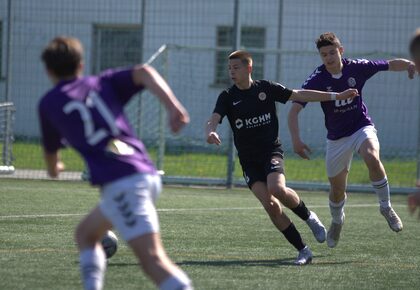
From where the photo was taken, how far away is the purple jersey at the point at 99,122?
5.42m

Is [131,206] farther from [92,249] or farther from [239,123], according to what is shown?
[239,123]

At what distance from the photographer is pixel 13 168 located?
1756 centimetres

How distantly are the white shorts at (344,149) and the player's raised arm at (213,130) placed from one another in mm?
1573

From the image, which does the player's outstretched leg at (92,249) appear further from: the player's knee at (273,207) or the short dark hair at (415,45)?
the player's knee at (273,207)

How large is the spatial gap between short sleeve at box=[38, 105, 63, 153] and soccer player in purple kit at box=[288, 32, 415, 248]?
15.3 feet

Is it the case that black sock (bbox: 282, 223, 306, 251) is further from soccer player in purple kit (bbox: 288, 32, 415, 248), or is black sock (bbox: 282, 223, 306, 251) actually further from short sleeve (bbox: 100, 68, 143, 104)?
short sleeve (bbox: 100, 68, 143, 104)

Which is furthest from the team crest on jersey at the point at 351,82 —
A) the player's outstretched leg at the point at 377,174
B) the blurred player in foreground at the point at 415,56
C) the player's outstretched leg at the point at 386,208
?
the blurred player in foreground at the point at 415,56


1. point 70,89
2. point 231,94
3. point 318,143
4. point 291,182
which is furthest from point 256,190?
point 318,143

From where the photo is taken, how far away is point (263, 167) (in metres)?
9.21

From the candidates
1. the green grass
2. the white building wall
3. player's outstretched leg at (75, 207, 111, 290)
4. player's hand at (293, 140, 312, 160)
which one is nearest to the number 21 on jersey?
player's outstretched leg at (75, 207, 111, 290)

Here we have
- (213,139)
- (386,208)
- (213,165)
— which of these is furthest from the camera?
(213,165)

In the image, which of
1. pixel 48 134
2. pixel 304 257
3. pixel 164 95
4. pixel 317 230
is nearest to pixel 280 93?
pixel 317 230

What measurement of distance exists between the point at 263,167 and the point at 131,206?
158 inches

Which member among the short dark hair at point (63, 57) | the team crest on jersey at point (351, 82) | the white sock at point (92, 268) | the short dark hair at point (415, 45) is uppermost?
A: the short dark hair at point (415, 45)
